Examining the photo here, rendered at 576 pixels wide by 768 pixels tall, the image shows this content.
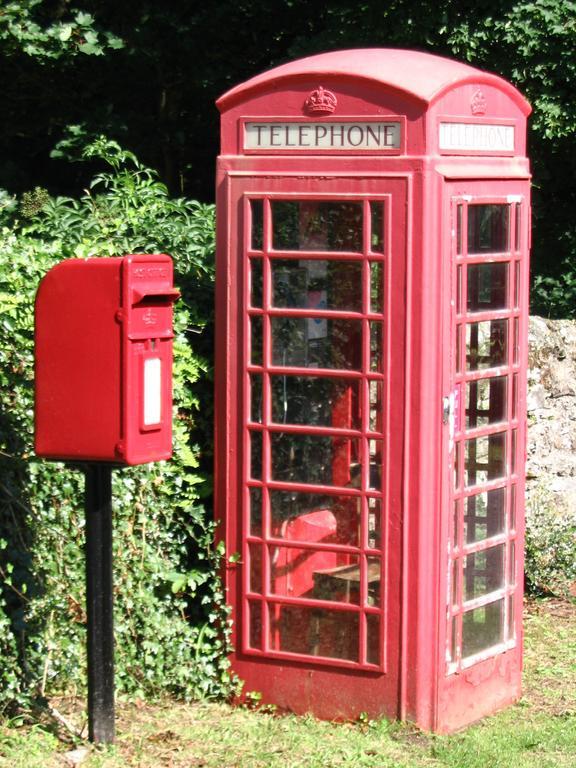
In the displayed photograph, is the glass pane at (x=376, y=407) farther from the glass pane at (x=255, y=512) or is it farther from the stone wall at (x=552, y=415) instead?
the stone wall at (x=552, y=415)

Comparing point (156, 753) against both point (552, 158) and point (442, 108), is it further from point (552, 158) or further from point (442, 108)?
point (552, 158)

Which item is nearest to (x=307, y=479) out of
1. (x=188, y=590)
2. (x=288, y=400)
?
(x=288, y=400)

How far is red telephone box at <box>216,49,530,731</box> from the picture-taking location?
512 cm

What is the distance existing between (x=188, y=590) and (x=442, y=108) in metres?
2.32

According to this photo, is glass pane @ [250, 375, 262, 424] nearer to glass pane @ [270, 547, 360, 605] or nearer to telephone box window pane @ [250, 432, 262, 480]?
telephone box window pane @ [250, 432, 262, 480]

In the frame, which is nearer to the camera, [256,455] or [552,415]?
[256,455]

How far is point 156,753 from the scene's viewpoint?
4.93 metres

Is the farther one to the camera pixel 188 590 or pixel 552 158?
pixel 552 158

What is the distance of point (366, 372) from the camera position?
520cm

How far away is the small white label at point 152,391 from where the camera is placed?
15.0 ft

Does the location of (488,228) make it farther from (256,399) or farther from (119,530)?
(119,530)

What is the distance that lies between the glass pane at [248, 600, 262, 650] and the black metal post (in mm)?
946

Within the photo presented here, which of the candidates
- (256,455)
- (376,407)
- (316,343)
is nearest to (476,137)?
(316,343)

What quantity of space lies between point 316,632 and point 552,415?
2860 millimetres
